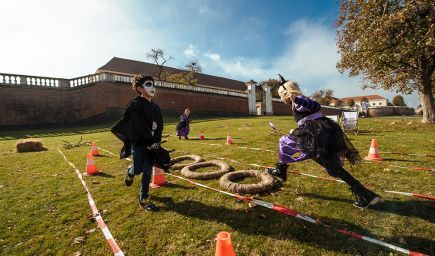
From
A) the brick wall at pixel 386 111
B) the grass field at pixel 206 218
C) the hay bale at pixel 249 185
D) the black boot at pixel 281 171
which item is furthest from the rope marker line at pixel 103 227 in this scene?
the brick wall at pixel 386 111

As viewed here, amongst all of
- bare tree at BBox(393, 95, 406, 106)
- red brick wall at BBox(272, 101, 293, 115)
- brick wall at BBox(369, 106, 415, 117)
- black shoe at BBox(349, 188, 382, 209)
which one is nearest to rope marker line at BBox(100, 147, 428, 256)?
black shoe at BBox(349, 188, 382, 209)

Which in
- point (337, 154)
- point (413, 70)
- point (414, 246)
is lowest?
point (414, 246)

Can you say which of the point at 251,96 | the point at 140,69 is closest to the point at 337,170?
the point at 251,96

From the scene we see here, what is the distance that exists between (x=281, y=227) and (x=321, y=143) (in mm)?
1396

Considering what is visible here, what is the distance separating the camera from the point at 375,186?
190 inches

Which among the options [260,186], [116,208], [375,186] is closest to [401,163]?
[375,186]

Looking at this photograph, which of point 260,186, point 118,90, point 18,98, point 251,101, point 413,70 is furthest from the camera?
point 251,101

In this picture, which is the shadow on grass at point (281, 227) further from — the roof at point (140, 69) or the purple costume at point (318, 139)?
the roof at point (140, 69)

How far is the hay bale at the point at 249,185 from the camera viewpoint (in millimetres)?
4648

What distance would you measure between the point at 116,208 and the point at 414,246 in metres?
4.29

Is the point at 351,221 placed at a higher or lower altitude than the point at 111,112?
lower

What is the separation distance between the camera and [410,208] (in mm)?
3771

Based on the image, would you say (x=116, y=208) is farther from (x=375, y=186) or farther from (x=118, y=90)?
(x=118, y=90)

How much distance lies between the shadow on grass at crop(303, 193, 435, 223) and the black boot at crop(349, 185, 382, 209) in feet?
0.77
